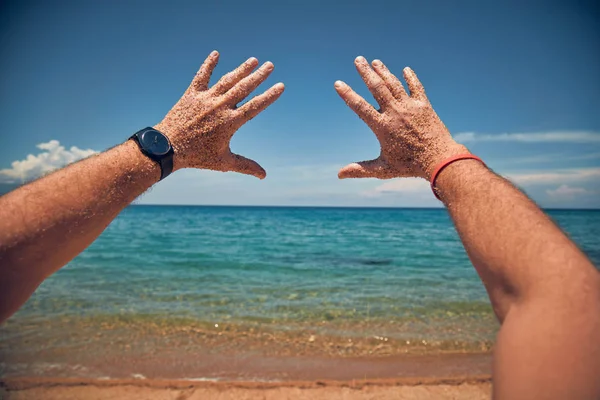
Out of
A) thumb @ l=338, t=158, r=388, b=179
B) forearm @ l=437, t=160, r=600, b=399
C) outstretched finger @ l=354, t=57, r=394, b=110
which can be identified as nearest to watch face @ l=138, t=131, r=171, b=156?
thumb @ l=338, t=158, r=388, b=179

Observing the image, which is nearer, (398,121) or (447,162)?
(447,162)

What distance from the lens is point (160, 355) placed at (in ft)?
16.8

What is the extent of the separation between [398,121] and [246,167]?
35.4 inches

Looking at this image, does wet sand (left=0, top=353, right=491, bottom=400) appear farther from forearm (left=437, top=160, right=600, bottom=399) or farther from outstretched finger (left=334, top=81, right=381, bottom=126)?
forearm (left=437, top=160, right=600, bottom=399)

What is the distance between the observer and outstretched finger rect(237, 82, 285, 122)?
203cm

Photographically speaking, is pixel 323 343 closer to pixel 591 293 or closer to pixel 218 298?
pixel 218 298

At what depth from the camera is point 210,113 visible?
6.54 ft

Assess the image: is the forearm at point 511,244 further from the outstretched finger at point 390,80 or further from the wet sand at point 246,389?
the wet sand at point 246,389

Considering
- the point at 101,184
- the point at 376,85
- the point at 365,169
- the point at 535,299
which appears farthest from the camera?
the point at 365,169

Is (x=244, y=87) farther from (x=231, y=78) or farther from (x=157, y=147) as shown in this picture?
(x=157, y=147)

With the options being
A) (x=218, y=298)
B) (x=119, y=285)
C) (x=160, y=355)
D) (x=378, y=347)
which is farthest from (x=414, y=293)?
(x=119, y=285)

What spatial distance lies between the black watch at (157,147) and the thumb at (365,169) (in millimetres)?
913

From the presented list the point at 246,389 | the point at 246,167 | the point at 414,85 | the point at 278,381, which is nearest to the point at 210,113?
the point at 246,167

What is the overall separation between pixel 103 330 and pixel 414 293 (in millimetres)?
6009
